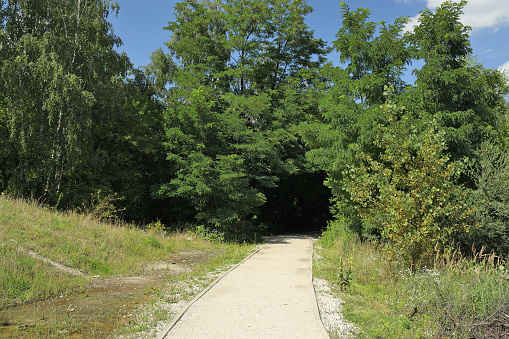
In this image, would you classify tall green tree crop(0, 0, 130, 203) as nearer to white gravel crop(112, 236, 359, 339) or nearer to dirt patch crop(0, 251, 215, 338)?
dirt patch crop(0, 251, 215, 338)

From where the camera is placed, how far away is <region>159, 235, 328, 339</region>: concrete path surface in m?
5.14

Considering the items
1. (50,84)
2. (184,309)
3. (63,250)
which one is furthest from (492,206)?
(50,84)

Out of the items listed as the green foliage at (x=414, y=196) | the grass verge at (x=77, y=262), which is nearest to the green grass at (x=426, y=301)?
the green foliage at (x=414, y=196)

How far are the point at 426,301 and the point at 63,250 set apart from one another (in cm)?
915

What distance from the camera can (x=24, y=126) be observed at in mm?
14906

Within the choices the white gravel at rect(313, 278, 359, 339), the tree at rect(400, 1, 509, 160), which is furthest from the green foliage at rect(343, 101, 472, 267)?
the tree at rect(400, 1, 509, 160)

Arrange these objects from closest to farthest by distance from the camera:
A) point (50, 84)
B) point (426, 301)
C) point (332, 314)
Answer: point (426, 301), point (332, 314), point (50, 84)

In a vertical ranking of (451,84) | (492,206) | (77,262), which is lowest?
(77,262)

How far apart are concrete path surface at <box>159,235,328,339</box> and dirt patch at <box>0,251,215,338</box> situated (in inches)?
50.3

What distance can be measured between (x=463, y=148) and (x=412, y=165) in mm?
5110

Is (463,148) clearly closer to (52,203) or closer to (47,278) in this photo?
(47,278)

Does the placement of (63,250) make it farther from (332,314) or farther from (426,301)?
(426,301)

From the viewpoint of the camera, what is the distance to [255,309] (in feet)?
20.6

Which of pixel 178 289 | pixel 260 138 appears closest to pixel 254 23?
A: pixel 260 138
